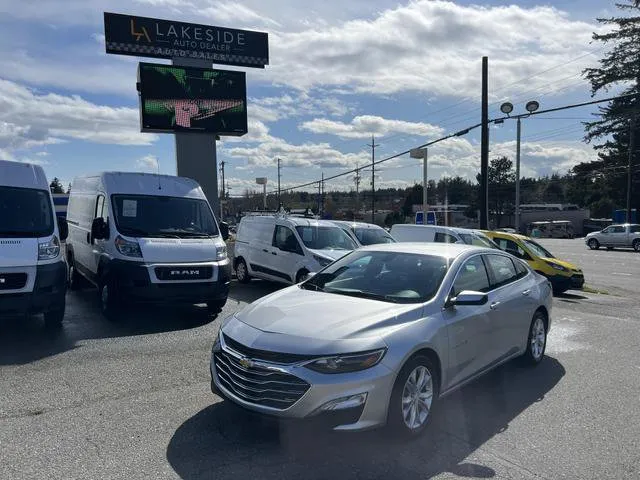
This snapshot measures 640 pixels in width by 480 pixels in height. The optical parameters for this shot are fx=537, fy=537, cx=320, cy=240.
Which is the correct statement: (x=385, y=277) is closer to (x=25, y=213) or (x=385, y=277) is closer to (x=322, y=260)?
(x=25, y=213)

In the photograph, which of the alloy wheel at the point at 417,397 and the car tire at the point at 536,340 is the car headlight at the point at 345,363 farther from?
the car tire at the point at 536,340

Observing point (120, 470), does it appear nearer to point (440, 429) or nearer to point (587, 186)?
point (440, 429)

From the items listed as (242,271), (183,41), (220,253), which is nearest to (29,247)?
(220,253)

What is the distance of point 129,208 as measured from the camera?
9031mm

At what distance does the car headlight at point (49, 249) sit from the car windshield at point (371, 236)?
8005 mm

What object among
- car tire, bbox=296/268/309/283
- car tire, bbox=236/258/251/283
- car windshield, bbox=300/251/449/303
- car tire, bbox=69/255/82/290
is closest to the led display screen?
car tire, bbox=236/258/251/283

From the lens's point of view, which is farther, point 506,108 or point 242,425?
point 506,108

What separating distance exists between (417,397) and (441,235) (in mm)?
10826

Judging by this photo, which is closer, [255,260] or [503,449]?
[503,449]

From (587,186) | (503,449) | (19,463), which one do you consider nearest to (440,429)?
(503,449)

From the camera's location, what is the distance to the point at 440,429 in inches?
177

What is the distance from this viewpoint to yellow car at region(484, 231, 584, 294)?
551 inches

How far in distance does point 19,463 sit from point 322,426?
2123 mm

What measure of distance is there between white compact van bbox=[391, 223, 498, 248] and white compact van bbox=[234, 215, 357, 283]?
3.38m
